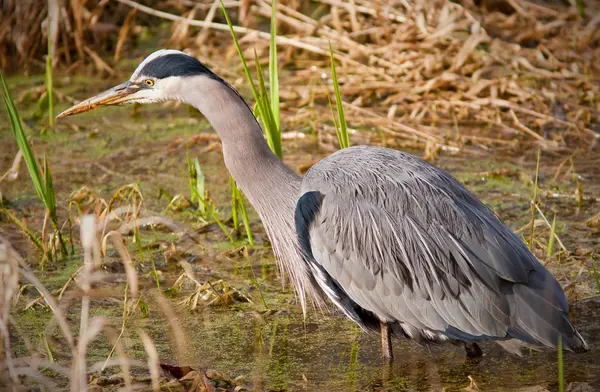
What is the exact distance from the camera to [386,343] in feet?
12.6

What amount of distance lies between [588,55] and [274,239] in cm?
421

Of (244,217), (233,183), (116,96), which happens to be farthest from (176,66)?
(244,217)

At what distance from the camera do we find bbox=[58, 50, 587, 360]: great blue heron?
11.8 feet

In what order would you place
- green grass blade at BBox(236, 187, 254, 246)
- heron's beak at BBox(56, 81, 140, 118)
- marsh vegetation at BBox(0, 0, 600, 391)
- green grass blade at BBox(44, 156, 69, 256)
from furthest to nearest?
green grass blade at BBox(236, 187, 254, 246), green grass blade at BBox(44, 156, 69, 256), heron's beak at BBox(56, 81, 140, 118), marsh vegetation at BBox(0, 0, 600, 391)

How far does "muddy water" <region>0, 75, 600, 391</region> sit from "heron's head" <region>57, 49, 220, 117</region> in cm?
91

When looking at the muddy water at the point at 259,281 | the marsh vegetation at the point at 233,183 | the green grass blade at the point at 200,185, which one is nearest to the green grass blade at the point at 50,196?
the marsh vegetation at the point at 233,183

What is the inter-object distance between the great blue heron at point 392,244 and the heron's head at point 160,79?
1 centimetres

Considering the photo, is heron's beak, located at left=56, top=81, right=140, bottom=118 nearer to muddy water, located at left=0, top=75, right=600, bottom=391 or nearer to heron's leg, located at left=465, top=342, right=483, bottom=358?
muddy water, located at left=0, top=75, right=600, bottom=391

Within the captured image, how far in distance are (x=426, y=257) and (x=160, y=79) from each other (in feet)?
4.78

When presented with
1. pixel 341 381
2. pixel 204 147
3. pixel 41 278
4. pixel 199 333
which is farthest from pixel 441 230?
pixel 204 147

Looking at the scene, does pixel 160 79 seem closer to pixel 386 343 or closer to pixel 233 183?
pixel 233 183

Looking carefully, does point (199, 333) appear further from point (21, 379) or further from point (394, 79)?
point (394, 79)

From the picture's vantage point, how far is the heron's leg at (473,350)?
3854 mm

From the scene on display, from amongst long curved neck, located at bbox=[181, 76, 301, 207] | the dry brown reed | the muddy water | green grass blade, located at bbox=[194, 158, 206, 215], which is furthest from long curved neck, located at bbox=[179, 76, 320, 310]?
the dry brown reed
